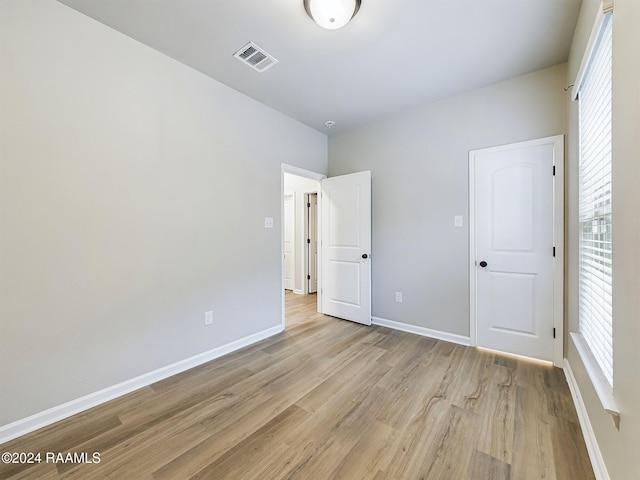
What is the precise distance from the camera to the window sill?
1.10 m

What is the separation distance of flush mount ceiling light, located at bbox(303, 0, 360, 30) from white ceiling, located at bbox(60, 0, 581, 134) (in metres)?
0.09

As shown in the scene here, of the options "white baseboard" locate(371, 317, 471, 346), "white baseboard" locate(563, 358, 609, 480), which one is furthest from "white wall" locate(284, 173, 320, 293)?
"white baseboard" locate(563, 358, 609, 480)

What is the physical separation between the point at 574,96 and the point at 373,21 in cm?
157

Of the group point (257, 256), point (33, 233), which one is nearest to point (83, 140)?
point (33, 233)

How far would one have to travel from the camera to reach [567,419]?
1724mm

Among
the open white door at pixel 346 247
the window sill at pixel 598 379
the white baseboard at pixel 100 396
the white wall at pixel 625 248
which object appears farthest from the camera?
the open white door at pixel 346 247

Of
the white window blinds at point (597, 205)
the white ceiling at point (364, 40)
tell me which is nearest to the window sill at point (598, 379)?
the white window blinds at point (597, 205)

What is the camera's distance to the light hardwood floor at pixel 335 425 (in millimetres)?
1392

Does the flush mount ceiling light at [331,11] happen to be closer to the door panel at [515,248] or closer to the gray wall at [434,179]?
the gray wall at [434,179]

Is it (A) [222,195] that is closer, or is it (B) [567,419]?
(B) [567,419]

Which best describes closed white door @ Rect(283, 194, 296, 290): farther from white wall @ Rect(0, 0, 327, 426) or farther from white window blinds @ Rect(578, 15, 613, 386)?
white window blinds @ Rect(578, 15, 613, 386)

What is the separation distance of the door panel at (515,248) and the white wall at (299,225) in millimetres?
3386

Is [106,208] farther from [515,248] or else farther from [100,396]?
[515,248]

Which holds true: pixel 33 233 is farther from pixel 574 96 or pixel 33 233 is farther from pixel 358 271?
pixel 574 96
